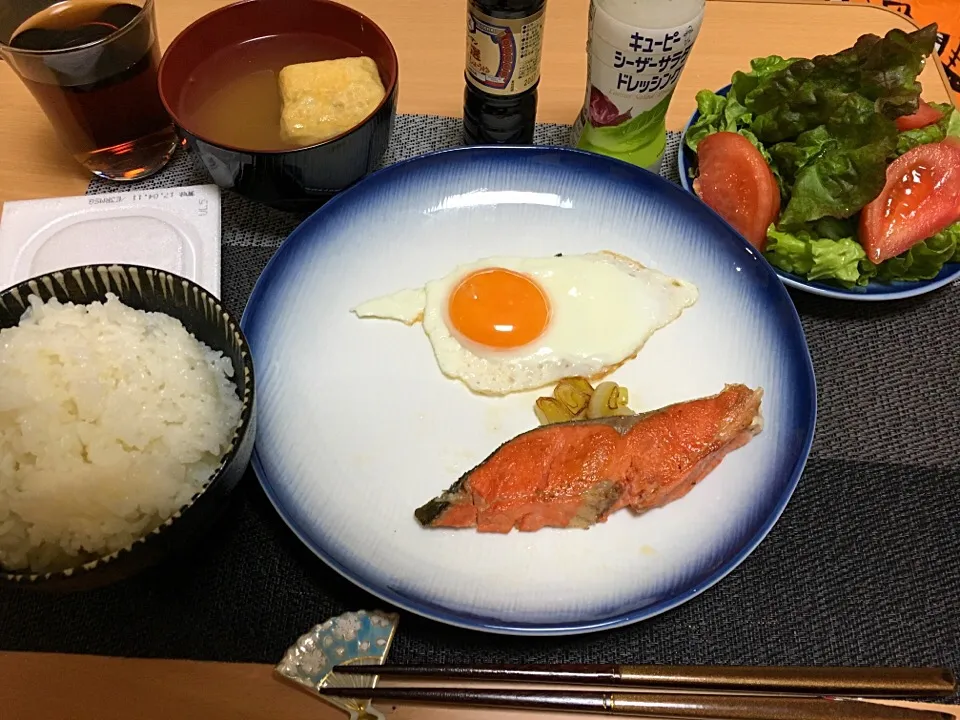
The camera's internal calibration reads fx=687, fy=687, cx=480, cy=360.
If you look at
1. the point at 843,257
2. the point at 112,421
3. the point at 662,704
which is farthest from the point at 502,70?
the point at 662,704

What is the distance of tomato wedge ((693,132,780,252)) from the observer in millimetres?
1802

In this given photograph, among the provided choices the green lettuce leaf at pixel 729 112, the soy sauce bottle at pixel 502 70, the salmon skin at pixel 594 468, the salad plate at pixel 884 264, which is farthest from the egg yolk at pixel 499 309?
the green lettuce leaf at pixel 729 112

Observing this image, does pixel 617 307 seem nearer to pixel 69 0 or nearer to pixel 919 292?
pixel 919 292

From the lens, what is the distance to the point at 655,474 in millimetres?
1394

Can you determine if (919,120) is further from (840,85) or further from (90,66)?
(90,66)

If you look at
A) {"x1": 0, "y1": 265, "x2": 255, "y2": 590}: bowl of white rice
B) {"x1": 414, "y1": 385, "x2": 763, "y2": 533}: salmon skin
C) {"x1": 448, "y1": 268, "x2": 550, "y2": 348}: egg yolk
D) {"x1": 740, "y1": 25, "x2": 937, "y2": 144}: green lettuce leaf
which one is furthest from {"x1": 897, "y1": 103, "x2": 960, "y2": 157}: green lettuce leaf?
{"x1": 0, "y1": 265, "x2": 255, "y2": 590}: bowl of white rice

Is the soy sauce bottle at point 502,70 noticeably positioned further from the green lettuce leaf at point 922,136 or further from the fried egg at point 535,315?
the green lettuce leaf at point 922,136

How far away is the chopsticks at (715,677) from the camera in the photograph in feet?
3.93

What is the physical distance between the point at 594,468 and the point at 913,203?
115 cm

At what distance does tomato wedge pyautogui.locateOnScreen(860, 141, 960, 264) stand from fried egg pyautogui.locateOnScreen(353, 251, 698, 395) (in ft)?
1.70

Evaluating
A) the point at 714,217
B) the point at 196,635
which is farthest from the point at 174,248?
the point at 714,217

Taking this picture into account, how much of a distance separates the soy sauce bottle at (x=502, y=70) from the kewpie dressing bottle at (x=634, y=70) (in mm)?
155

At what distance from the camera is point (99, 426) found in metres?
1.23

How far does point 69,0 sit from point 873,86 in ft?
6.84
